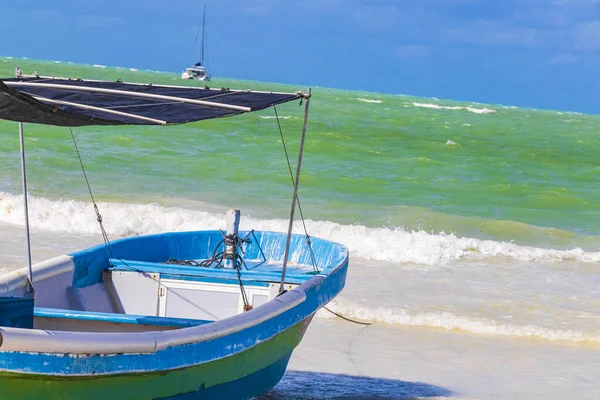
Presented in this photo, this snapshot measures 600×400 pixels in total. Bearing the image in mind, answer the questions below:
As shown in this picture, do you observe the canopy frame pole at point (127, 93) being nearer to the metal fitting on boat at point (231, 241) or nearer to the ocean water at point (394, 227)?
the metal fitting on boat at point (231, 241)

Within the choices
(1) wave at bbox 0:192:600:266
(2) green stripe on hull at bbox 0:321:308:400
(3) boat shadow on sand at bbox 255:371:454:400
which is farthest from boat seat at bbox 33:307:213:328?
(1) wave at bbox 0:192:600:266

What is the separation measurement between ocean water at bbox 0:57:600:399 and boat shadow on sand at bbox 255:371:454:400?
2cm

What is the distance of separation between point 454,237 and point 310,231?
7.88 feet

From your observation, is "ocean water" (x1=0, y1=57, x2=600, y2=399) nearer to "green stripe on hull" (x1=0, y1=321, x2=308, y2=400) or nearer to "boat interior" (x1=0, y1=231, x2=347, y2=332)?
"boat interior" (x1=0, y1=231, x2=347, y2=332)

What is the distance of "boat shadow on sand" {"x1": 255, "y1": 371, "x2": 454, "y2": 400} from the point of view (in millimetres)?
6672

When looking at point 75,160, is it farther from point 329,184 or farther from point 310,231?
point 310,231

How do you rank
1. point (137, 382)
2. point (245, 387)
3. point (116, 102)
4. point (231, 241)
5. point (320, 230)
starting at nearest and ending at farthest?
point (137, 382) < point (116, 102) < point (245, 387) < point (231, 241) < point (320, 230)

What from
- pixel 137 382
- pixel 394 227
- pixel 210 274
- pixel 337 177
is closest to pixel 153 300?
pixel 210 274

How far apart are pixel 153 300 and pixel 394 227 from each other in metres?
9.34

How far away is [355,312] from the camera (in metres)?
9.41

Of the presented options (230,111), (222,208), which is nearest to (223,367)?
(230,111)

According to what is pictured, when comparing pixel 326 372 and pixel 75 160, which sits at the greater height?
pixel 75 160

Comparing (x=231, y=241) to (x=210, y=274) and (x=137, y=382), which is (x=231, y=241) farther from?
(x=137, y=382)

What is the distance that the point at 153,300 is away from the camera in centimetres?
676
